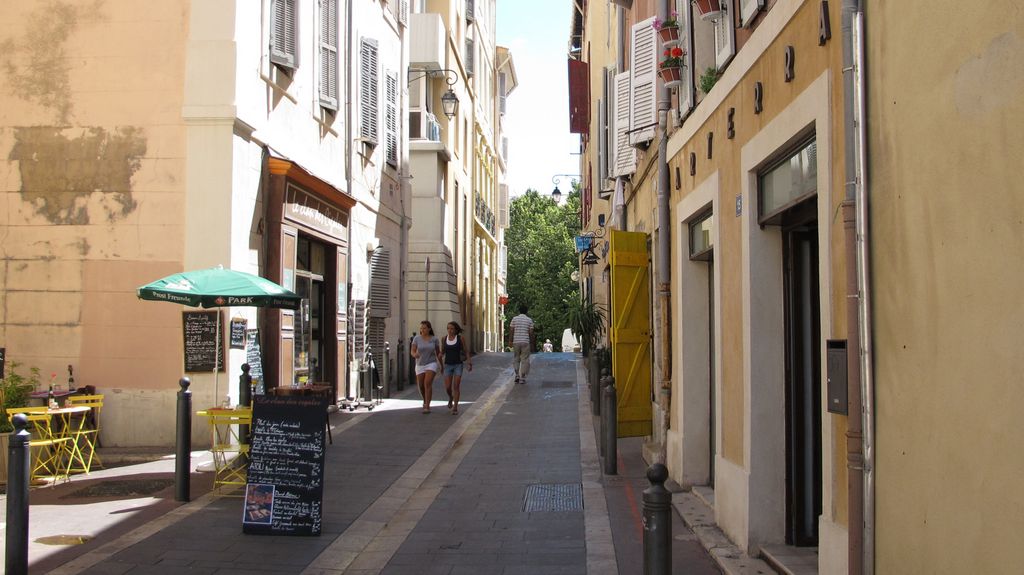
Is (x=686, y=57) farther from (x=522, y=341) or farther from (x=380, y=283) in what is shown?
(x=522, y=341)

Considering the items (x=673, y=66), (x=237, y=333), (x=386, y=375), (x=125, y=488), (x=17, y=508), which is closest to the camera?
(x=17, y=508)

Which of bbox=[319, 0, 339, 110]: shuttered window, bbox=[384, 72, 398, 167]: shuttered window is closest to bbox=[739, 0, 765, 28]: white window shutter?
bbox=[319, 0, 339, 110]: shuttered window

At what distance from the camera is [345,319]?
652 inches

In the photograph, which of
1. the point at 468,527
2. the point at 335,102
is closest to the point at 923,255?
the point at 468,527

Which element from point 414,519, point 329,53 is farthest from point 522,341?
point 414,519

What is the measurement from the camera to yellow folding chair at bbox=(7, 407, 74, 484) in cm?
936

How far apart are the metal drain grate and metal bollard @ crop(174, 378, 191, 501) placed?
3.03 meters

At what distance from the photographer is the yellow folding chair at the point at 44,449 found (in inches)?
368

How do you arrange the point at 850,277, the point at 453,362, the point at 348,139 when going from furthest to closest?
the point at 348,139 < the point at 453,362 < the point at 850,277

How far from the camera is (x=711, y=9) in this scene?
813cm

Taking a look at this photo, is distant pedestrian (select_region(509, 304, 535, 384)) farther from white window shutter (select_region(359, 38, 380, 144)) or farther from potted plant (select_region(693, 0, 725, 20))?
potted plant (select_region(693, 0, 725, 20))

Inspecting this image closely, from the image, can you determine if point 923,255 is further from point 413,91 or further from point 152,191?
point 413,91

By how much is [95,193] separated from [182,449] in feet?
14.0

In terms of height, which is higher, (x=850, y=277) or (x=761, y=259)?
(x=761, y=259)
